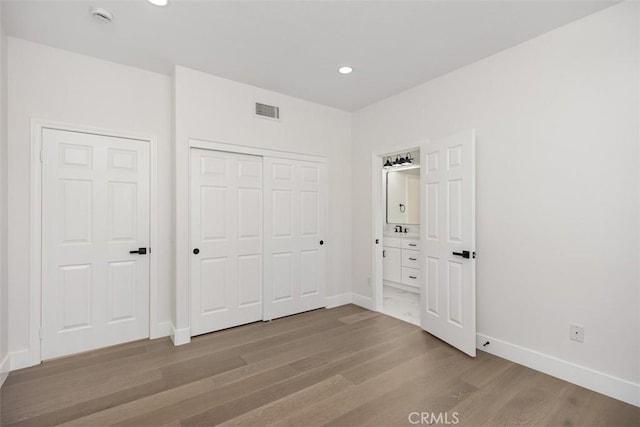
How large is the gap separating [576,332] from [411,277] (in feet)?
8.62

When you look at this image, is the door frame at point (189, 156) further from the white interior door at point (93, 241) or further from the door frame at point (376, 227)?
the door frame at point (376, 227)

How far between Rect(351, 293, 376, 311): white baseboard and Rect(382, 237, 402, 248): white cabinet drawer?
1111 mm

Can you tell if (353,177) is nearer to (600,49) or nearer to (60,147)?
(600,49)

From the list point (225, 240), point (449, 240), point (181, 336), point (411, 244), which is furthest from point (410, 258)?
point (181, 336)

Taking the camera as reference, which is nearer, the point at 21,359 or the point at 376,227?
the point at 21,359

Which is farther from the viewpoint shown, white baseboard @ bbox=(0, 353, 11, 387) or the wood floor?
white baseboard @ bbox=(0, 353, 11, 387)

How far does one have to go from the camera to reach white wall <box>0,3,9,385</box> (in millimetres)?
2359

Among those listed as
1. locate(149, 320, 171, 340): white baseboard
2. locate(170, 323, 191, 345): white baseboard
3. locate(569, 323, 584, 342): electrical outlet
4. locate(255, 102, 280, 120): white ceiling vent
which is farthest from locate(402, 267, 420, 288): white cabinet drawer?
locate(149, 320, 171, 340): white baseboard

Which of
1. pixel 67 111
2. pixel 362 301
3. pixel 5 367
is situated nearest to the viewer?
pixel 5 367

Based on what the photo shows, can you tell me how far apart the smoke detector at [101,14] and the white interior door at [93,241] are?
1110 millimetres

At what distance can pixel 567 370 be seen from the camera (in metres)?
2.35

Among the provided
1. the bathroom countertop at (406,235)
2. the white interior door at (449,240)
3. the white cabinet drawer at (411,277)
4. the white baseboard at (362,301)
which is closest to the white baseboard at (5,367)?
the white baseboard at (362,301)

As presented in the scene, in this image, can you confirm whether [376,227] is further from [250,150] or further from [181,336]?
[181,336]

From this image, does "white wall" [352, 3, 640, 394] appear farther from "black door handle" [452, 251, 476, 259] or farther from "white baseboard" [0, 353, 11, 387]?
"white baseboard" [0, 353, 11, 387]
